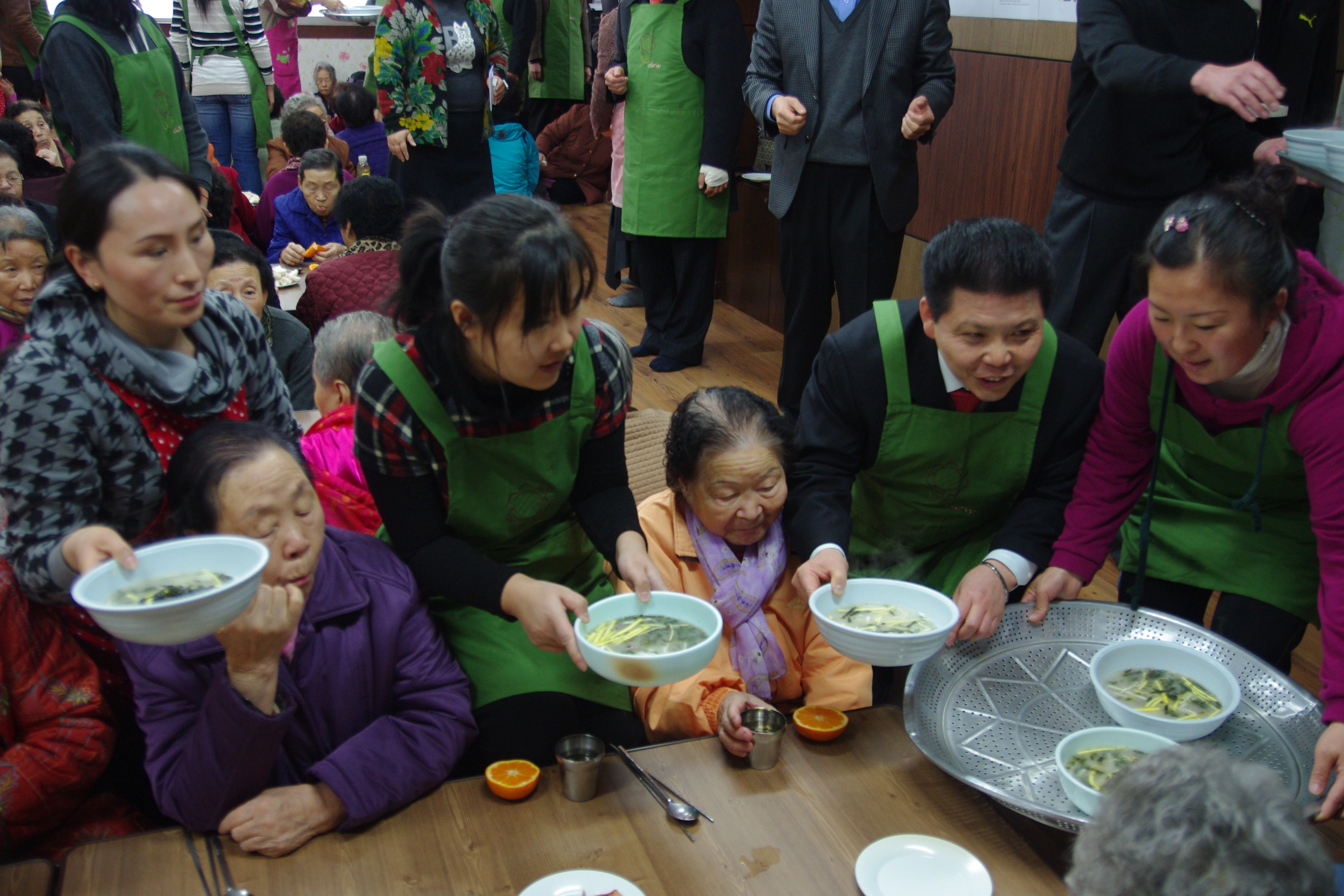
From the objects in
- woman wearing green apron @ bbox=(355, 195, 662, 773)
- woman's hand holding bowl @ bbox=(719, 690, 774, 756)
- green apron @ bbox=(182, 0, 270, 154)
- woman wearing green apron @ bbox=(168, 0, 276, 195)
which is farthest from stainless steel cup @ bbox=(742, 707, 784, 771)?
green apron @ bbox=(182, 0, 270, 154)

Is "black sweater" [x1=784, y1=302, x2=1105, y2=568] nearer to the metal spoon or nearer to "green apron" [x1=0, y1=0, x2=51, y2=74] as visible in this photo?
the metal spoon

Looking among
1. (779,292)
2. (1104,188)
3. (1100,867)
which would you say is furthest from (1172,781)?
(779,292)

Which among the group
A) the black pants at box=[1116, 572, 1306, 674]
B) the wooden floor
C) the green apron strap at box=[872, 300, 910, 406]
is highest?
the green apron strap at box=[872, 300, 910, 406]

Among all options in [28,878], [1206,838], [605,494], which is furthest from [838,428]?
[28,878]

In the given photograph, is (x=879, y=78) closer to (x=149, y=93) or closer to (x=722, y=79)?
(x=722, y=79)

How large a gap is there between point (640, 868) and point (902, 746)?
1.44 ft

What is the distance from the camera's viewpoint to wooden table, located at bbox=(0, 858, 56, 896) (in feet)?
3.52

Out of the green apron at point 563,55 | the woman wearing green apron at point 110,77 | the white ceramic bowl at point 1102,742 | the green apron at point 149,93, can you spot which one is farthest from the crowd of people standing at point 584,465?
the green apron at point 563,55

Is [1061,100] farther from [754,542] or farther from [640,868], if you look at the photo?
[640,868]

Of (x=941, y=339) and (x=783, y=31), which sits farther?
(x=783, y=31)

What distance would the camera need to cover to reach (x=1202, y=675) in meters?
1.37

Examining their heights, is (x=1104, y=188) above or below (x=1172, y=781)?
above

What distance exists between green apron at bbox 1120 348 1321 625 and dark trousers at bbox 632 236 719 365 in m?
2.78

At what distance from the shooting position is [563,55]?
22.9ft
